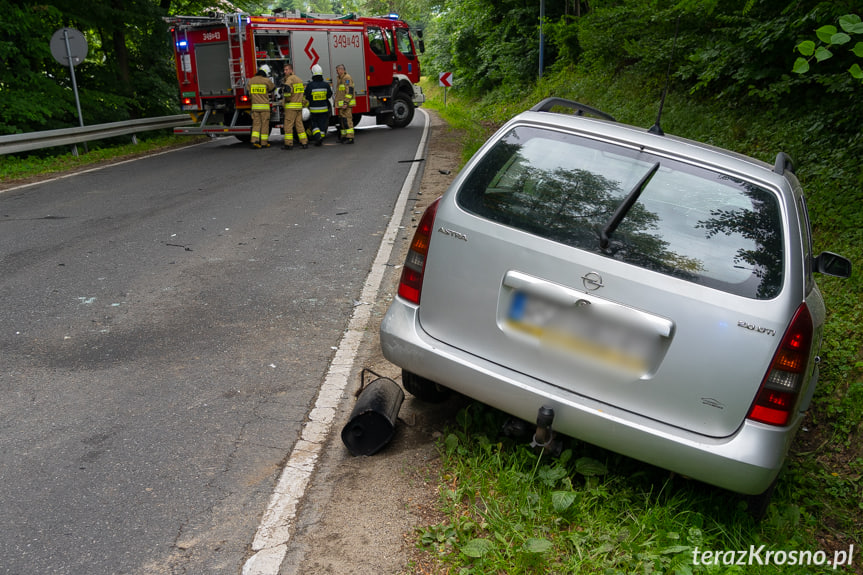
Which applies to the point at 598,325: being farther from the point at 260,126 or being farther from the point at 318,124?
the point at 318,124

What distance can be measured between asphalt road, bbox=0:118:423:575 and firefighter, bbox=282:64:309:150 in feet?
27.7

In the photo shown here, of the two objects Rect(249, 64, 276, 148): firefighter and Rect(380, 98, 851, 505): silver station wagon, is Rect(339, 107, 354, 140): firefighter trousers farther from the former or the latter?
Rect(380, 98, 851, 505): silver station wagon

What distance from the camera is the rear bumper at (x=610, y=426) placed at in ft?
9.29

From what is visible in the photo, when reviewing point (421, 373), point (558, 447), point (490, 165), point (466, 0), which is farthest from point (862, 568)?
point (466, 0)

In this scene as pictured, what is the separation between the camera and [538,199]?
3344 millimetres

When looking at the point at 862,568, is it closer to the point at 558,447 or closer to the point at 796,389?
the point at 796,389

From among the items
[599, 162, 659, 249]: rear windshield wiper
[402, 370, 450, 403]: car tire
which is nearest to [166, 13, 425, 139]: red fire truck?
[402, 370, 450, 403]: car tire

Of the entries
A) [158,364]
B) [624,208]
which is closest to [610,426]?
[624,208]

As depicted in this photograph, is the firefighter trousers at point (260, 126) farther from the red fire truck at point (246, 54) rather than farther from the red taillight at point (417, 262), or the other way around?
the red taillight at point (417, 262)

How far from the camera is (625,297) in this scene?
2.94 meters

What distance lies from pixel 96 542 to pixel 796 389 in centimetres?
282

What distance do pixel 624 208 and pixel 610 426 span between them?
0.96m

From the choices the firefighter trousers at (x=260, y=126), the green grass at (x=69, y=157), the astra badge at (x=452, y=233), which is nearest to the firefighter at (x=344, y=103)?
the firefighter trousers at (x=260, y=126)

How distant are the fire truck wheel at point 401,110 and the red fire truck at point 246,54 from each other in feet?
5.48
